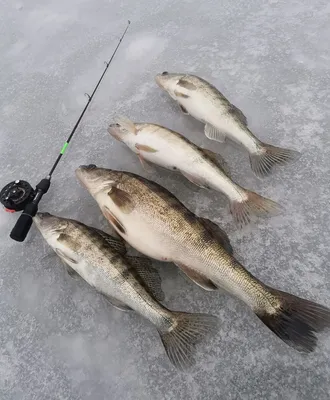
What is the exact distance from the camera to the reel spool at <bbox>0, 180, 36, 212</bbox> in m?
2.41

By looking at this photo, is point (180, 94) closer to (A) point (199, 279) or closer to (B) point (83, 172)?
(B) point (83, 172)

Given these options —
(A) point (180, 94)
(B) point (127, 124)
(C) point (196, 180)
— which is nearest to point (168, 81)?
(A) point (180, 94)

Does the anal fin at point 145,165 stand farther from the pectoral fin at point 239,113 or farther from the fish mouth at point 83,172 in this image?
the pectoral fin at point 239,113

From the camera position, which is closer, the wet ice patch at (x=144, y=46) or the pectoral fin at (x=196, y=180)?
the pectoral fin at (x=196, y=180)

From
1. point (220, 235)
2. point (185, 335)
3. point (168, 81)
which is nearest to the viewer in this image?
point (185, 335)

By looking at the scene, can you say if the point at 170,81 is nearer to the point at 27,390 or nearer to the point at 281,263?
the point at 281,263

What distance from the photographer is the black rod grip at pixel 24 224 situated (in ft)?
7.32

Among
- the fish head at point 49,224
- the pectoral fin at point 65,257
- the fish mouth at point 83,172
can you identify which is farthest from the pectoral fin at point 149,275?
the fish mouth at point 83,172

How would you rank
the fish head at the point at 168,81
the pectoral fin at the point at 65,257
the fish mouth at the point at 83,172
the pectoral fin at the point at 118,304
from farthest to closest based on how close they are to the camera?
1. the fish head at the point at 168,81
2. the fish mouth at the point at 83,172
3. the pectoral fin at the point at 65,257
4. the pectoral fin at the point at 118,304

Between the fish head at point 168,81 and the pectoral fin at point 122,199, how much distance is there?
114cm

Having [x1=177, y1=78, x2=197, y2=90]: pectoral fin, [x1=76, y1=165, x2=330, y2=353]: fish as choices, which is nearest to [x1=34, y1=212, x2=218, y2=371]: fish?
[x1=76, y1=165, x2=330, y2=353]: fish

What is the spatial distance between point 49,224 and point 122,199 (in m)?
0.50

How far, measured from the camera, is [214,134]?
2.71 m

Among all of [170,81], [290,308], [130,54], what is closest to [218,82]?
[170,81]
